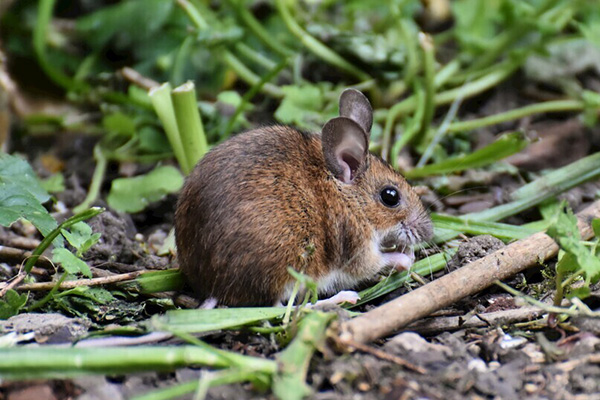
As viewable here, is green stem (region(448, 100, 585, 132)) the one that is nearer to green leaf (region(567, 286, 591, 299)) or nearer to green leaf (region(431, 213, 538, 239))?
green leaf (region(431, 213, 538, 239))

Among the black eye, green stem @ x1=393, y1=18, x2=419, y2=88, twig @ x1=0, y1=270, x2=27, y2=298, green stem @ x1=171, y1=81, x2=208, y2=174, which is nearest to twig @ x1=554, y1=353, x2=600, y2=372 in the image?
the black eye

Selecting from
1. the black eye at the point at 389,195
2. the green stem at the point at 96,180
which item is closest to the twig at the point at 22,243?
the green stem at the point at 96,180

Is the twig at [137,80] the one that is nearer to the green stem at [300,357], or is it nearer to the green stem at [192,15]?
the green stem at [192,15]

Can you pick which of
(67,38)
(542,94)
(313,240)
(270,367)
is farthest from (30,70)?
(270,367)

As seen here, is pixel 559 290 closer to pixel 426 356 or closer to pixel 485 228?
pixel 426 356

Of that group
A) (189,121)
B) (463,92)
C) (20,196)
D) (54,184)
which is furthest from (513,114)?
(20,196)

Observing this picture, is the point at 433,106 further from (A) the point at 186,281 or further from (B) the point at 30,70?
(B) the point at 30,70
